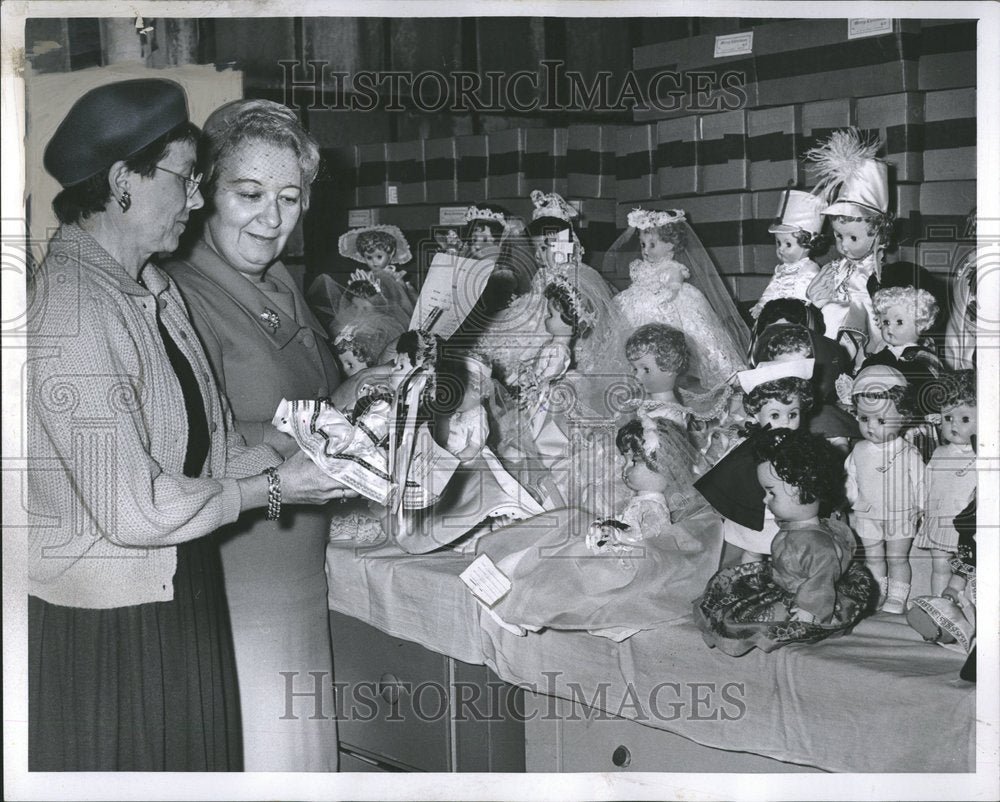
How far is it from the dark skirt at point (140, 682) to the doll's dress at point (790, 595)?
1001mm

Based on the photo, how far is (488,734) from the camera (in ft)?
7.31

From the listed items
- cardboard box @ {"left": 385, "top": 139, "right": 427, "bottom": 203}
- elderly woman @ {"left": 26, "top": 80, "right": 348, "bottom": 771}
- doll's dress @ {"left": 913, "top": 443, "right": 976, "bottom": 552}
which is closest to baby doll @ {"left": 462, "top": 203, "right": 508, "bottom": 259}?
cardboard box @ {"left": 385, "top": 139, "right": 427, "bottom": 203}

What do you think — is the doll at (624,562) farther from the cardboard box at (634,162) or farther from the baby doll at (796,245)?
the cardboard box at (634,162)

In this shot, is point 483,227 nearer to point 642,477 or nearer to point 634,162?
point 634,162

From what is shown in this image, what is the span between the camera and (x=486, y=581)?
2.18 metres

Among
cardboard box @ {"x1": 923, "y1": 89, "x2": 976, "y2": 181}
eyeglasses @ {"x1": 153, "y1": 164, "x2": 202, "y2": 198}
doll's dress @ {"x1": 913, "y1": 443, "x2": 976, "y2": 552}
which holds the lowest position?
doll's dress @ {"x1": 913, "y1": 443, "x2": 976, "y2": 552}

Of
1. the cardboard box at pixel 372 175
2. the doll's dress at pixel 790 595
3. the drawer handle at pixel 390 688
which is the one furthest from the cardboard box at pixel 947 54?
the drawer handle at pixel 390 688

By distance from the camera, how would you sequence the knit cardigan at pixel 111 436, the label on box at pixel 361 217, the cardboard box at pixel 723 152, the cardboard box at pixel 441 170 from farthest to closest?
the cardboard box at pixel 441 170 < the label on box at pixel 361 217 < the cardboard box at pixel 723 152 < the knit cardigan at pixel 111 436

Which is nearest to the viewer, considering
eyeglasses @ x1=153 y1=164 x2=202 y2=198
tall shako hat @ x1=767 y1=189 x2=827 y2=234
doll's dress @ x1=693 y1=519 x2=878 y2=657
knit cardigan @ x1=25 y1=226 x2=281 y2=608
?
doll's dress @ x1=693 y1=519 x2=878 y2=657

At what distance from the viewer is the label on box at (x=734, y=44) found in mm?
2414

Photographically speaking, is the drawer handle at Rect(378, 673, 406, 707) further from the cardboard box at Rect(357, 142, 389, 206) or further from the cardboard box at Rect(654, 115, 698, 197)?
the cardboard box at Rect(654, 115, 698, 197)

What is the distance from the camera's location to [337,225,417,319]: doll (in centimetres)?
261

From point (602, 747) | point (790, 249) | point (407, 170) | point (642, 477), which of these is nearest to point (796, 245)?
point (790, 249)

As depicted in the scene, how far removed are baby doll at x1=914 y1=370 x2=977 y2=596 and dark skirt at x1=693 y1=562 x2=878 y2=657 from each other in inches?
9.1
